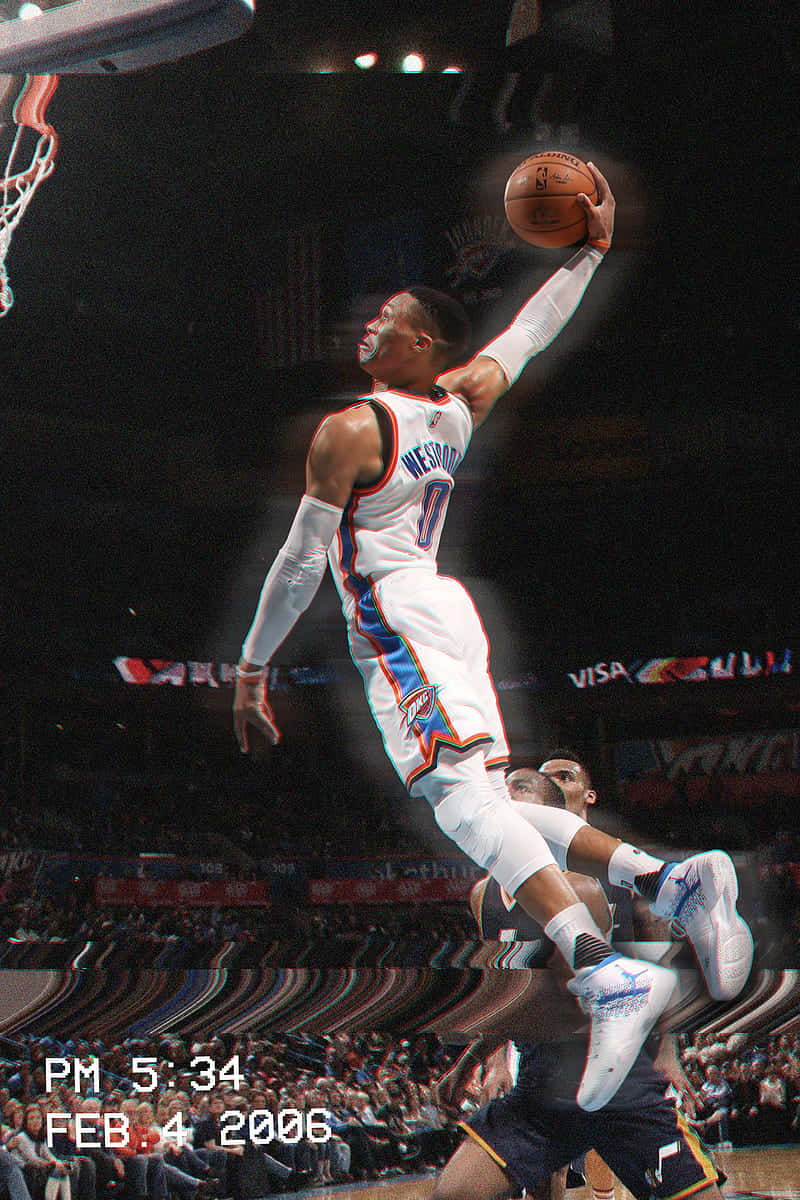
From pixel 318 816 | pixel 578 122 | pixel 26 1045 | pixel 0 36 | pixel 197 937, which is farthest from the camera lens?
pixel 197 937

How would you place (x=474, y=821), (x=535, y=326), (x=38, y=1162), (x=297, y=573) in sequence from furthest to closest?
1. (x=38, y=1162)
2. (x=535, y=326)
3. (x=297, y=573)
4. (x=474, y=821)

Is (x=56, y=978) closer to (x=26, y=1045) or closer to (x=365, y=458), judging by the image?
(x=26, y=1045)

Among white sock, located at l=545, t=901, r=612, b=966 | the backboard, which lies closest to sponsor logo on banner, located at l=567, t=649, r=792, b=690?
white sock, located at l=545, t=901, r=612, b=966

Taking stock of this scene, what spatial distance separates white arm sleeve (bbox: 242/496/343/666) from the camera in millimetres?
4086

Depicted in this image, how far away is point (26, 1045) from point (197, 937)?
3218 millimetres

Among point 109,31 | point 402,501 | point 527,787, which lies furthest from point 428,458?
point 109,31

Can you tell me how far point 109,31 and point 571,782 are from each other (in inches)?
129

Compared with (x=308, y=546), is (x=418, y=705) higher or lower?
lower

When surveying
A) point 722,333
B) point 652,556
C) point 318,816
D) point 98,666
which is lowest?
point 318,816

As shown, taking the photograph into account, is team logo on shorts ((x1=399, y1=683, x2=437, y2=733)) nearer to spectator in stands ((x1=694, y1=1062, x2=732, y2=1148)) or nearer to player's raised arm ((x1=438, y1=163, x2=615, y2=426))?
player's raised arm ((x1=438, y1=163, x2=615, y2=426))

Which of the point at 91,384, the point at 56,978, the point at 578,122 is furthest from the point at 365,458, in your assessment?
the point at 91,384

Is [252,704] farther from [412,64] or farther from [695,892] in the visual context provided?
[412,64]

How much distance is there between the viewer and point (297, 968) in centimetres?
547

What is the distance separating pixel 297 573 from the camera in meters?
4.08
